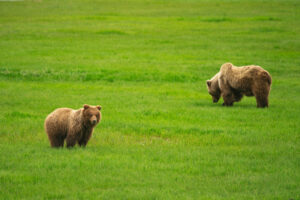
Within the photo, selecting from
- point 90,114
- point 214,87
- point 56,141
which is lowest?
point 214,87

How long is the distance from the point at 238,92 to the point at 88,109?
8278mm

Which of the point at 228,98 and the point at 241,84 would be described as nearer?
the point at 241,84

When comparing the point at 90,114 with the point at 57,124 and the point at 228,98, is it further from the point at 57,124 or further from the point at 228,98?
the point at 228,98

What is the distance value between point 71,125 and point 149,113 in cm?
560

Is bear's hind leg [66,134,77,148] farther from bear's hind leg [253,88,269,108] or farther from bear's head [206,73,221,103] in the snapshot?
bear's head [206,73,221,103]

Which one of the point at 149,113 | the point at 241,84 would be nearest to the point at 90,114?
the point at 149,113

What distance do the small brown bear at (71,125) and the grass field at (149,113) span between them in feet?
0.96

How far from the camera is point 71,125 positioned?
11055 millimetres

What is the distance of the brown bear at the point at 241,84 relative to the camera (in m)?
16.6

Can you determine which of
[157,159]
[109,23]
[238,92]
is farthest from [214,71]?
[109,23]

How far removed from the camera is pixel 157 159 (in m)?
10.9

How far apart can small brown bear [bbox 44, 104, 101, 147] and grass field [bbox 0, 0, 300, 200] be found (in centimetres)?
29

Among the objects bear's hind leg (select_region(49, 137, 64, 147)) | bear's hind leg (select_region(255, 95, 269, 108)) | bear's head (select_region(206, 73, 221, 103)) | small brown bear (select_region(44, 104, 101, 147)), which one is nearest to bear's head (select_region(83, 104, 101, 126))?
small brown bear (select_region(44, 104, 101, 147))

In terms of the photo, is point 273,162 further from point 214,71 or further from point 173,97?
point 214,71
